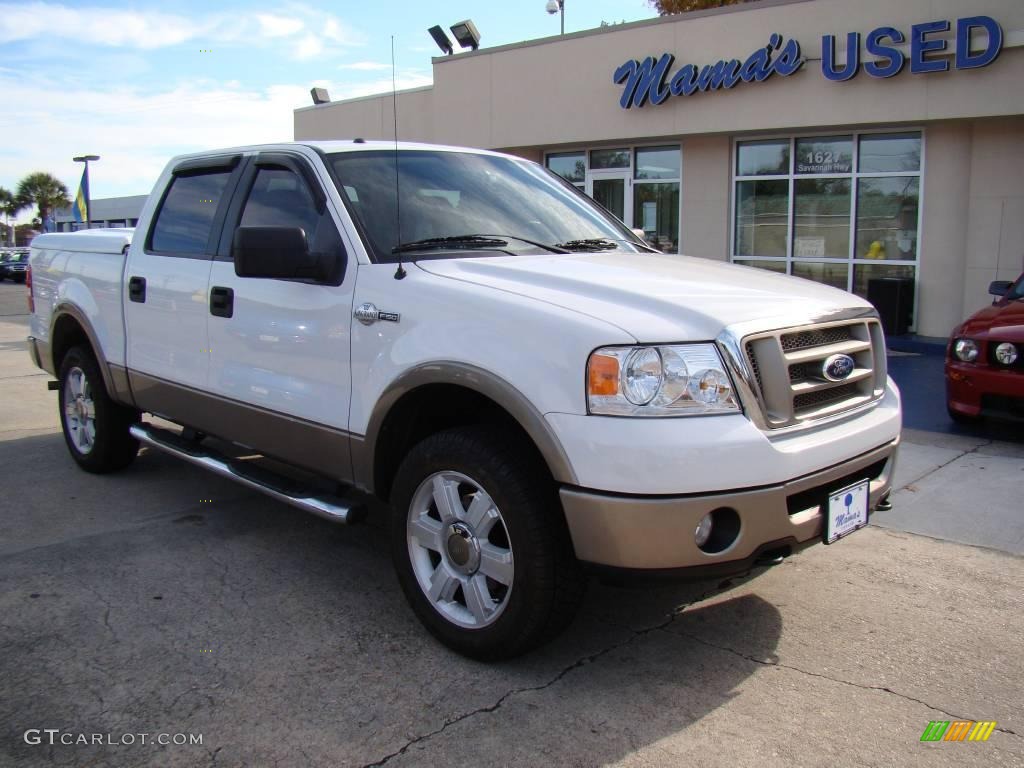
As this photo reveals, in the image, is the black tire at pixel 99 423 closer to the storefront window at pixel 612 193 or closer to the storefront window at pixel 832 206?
the storefront window at pixel 832 206

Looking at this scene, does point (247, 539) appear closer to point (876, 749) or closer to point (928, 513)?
point (876, 749)

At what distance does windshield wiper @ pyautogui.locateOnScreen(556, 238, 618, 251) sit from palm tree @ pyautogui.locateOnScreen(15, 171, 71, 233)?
9410cm

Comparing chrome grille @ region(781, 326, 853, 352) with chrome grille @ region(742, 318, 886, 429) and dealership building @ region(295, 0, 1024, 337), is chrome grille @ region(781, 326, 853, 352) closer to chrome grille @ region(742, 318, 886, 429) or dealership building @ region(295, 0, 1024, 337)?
chrome grille @ region(742, 318, 886, 429)

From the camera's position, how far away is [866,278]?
1354 centimetres

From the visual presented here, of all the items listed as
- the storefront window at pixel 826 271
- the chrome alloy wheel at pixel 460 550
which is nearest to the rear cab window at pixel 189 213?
the chrome alloy wheel at pixel 460 550

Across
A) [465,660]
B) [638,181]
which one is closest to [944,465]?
[465,660]

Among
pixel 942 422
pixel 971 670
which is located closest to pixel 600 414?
pixel 971 670

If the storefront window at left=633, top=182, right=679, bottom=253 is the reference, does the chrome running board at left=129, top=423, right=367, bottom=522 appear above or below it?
below

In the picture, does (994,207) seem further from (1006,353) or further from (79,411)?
(79,411)

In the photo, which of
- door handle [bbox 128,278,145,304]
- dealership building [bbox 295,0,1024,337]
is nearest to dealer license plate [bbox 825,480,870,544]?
door handle [bbox 128,278,145,304]

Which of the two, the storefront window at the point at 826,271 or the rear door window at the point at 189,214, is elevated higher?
the rear door window at the point at 189,214

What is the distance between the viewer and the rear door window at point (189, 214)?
15.7 ft

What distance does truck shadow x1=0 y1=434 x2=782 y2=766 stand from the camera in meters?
2.91

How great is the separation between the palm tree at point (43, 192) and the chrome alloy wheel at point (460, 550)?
311 feet
